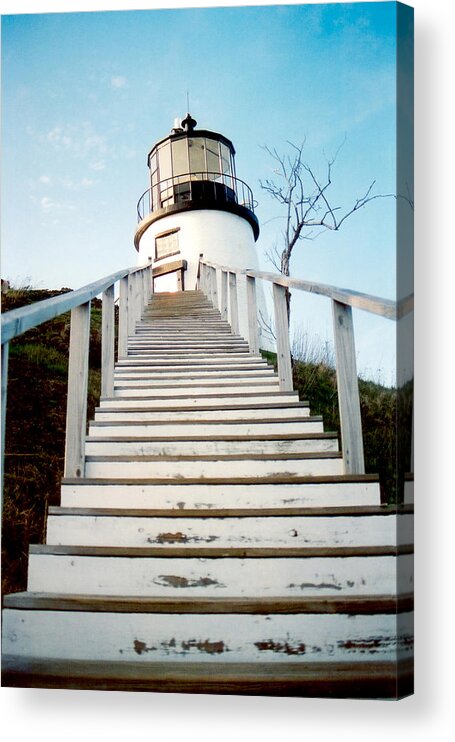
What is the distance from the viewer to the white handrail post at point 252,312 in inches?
140

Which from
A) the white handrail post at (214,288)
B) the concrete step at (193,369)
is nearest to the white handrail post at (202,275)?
the white handrail post at (214,288)

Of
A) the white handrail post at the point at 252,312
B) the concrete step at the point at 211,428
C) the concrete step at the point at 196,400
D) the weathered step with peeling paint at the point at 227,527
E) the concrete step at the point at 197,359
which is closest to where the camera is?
the weathered step with peeling paint at the point at 227,527

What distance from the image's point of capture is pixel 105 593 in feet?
5.65

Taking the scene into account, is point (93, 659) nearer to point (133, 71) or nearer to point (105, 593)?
point (105, 593)

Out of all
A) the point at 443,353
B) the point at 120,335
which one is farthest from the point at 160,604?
the point at 120,335

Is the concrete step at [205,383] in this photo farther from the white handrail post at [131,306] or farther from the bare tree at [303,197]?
the white handrail post at [131,306]

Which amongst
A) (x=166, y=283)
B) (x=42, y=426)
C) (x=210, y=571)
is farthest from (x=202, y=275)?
(x=210, y=571)

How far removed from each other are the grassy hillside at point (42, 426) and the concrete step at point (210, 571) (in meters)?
0.28

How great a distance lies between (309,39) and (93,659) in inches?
83.1

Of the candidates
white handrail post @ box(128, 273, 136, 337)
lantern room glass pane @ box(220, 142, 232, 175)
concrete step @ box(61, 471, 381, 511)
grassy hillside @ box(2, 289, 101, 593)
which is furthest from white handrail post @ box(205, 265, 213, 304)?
concrete step @ box(61, 471, 381, 511)

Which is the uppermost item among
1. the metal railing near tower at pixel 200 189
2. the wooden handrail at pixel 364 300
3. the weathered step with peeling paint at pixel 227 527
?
the metal railing near tower at pixel 200 189

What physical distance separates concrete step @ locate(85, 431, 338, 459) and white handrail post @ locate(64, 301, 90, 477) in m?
0.15

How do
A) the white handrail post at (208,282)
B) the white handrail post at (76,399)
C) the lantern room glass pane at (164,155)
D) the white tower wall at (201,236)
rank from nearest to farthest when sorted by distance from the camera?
the white handrail post at (76,399) → the lantern room glass pane at (164,155) → the white tower wall at (201,236) → the white handrail post at (208,282)

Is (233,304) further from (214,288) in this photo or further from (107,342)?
(107,342)
